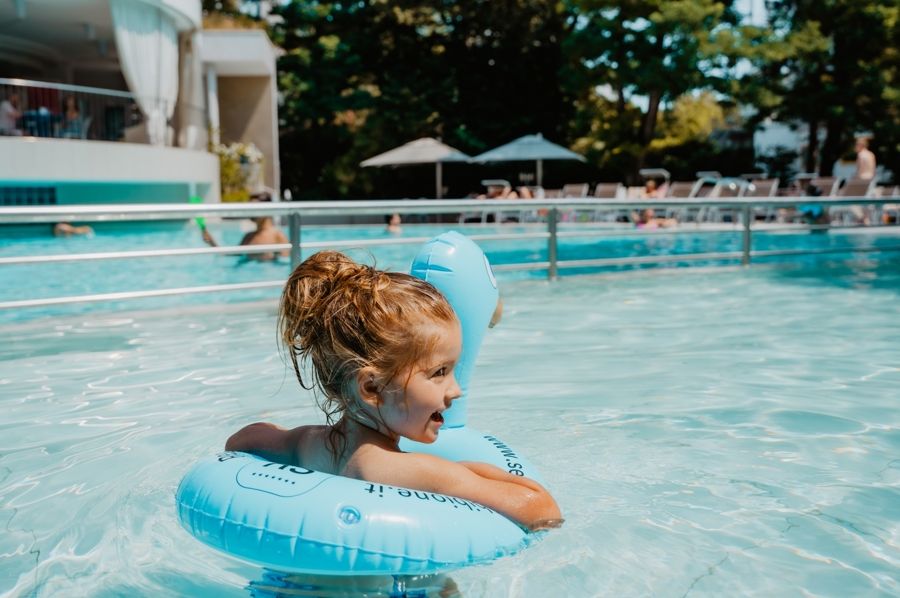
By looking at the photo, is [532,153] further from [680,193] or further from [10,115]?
[10,115]

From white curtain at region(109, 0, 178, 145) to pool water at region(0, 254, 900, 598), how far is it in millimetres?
13866

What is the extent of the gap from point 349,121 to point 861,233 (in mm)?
18057

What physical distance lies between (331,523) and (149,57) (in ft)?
64.8

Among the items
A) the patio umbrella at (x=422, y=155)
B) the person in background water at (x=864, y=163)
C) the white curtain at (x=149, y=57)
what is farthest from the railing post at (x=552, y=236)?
the patio umbrella at (x=422, y=155)

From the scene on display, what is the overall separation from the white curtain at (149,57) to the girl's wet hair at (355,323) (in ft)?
61.6

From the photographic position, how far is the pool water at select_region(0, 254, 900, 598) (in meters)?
2.48

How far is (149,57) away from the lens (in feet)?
65.5

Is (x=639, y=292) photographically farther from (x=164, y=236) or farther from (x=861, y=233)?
(x=164, y=236)

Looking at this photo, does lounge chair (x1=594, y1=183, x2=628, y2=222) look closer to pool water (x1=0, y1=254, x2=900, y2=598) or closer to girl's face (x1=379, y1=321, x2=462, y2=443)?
pool water (x1=0, y1=254, x2=900, y2=598)

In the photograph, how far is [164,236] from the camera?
17.4 m

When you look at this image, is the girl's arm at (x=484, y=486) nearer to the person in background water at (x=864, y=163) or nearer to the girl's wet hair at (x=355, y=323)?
the girl's wet hair at (x=355, y=323)

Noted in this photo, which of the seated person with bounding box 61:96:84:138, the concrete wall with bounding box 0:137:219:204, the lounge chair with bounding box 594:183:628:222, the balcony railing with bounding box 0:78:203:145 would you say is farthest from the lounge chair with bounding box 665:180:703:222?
the seated person with bounding box 61:96:84:138

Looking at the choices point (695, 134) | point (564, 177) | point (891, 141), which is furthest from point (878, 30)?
point (564, 177)

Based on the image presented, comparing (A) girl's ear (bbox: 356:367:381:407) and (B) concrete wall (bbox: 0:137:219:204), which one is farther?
(B) concrete wall (bbox: 0:137:219:204)
